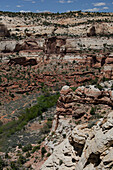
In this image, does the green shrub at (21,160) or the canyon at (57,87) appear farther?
the green shrub at (21,160)

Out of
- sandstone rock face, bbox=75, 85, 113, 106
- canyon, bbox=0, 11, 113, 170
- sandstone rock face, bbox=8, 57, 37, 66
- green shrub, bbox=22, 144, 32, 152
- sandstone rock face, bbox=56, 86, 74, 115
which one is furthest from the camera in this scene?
sandstone rock face, bbox=8, 57, 37, 66

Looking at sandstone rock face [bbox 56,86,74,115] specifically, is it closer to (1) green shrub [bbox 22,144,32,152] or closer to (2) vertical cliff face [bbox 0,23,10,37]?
(1) green shrub [bbox 22,144,32,152]

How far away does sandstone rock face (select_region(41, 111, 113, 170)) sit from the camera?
877 cm

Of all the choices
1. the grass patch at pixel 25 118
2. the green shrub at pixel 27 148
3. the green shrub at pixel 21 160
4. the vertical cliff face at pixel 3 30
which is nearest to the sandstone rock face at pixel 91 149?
the green shrub at pixel 21 160

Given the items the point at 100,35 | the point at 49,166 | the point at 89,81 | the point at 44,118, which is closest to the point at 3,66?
the point at 89,81

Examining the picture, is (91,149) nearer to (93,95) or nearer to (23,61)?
(93,95)

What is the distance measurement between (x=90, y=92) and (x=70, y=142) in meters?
8.71

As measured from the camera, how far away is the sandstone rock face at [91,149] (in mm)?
8773

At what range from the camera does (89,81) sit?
4953 cm

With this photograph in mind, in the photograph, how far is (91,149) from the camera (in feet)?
31.2

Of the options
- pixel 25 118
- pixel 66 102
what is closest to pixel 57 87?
pixel 25 118

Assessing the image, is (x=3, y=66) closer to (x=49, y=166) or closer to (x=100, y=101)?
(x=100, y=101)

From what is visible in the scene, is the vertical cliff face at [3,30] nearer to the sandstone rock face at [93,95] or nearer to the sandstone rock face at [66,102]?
the sandstone rock face at [66,102]

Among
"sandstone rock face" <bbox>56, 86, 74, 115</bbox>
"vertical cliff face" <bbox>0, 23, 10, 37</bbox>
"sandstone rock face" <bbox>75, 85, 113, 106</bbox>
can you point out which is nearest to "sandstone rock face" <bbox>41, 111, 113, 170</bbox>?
"sandstone rock face" <bbox>75, 85, 113, 106</bbox>
